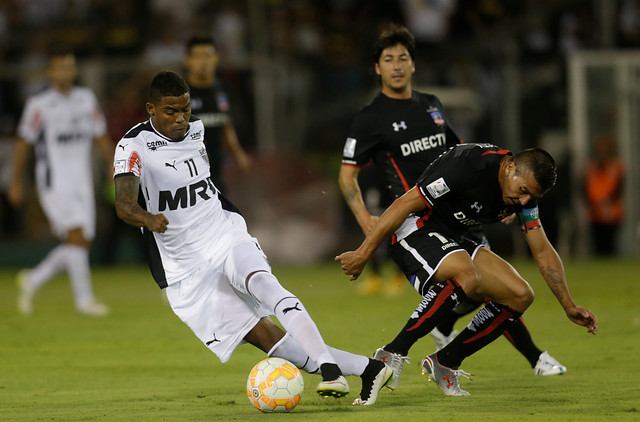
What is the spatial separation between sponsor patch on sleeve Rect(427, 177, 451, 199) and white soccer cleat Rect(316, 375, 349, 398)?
4.11 feet

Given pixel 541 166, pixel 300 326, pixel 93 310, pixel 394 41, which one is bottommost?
pixel 93 310

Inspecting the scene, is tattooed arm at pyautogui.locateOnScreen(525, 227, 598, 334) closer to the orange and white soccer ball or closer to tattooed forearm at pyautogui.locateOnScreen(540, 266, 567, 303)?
tattooed forearm at pyautogui.locateOnScreen(540, 266, 567, 303)

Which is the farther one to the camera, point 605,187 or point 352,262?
point 605,187

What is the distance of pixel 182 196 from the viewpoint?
20.0ft

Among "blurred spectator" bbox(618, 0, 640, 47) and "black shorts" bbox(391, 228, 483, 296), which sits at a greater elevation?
"blurred spectator" bbox(618, 0, 640, 47)

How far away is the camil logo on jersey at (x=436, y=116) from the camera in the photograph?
7129 mm

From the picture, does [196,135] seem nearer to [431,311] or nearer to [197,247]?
[197,247]

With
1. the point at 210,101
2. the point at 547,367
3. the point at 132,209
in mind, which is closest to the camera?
the point at 132,209

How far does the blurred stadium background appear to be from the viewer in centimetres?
1700

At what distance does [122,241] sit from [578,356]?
11804mm

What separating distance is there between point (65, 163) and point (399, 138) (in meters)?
5.60

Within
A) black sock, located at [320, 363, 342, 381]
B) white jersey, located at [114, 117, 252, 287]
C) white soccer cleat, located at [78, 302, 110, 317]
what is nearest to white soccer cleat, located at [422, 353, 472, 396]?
black sock, located at [320, 363, 342, 381]

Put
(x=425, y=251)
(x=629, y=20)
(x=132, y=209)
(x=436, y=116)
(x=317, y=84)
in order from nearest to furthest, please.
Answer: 1. (x=132, y=209)
2. (x=425, y=251)
3. (x=436, y=116)
4. (x=317, y=84)
5. (x=629, y=20)

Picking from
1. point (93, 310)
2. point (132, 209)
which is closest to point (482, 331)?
point (132, 209)
